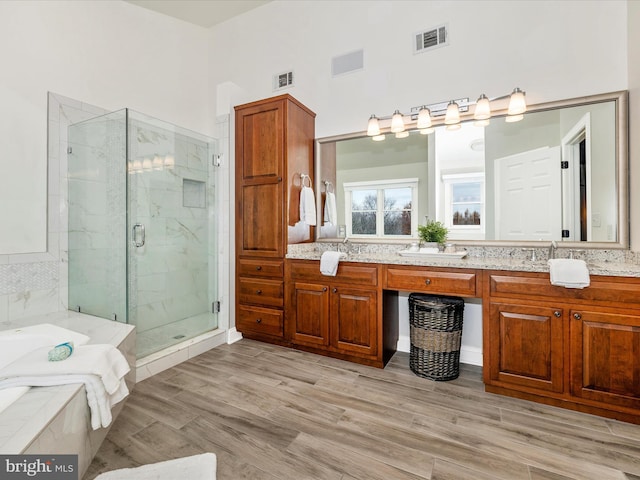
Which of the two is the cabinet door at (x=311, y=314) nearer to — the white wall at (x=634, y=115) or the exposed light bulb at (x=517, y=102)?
the exposed light bulb at (x=517, y=102)

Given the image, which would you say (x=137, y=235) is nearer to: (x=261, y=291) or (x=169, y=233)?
(x=169, y=233)

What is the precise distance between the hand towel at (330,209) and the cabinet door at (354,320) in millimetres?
815

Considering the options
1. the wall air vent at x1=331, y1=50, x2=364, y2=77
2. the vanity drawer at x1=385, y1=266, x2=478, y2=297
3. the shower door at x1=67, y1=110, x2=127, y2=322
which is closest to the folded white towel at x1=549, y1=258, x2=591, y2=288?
the vanity drawer at x1=385, y1=266, x2=478, y2=297

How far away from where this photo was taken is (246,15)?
342 centimetres

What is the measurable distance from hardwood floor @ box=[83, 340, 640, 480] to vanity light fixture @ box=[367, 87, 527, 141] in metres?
1.99

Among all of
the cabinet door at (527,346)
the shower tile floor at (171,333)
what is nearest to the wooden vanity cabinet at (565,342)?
the cabinet door at (527,346)

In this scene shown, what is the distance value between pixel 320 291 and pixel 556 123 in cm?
219

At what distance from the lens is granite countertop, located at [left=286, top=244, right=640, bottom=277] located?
1722mm

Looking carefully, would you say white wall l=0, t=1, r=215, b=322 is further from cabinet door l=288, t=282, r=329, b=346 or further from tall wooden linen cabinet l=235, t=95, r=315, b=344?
cabinet door l=288, t=282, r=329, b=346

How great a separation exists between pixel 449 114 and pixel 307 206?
1419 millimetres

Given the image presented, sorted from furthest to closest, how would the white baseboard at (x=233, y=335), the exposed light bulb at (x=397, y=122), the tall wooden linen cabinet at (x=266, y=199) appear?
the white baseboard at (x=233, y=335) < the tall wooden linen cabinet at (x=266, y=199) < the exposed light bulb at (x=397, y=122)

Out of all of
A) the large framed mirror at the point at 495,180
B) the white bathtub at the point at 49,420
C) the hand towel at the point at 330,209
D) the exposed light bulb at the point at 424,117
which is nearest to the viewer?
the white bathtub at the point at 49,420

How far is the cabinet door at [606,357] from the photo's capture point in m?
1.63

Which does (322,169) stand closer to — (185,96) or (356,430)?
(185,96)
